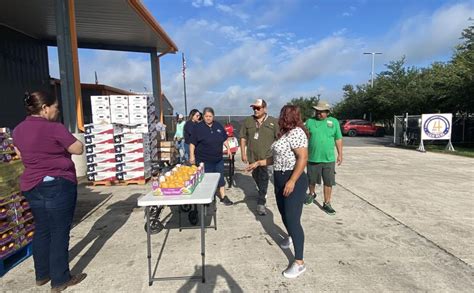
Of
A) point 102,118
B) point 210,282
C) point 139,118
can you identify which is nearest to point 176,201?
point 210,282

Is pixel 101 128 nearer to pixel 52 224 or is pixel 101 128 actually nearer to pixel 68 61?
pixel 68 61

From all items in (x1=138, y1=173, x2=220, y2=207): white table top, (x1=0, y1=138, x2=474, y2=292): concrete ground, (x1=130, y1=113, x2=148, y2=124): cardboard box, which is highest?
(x1=130, y1=113, x2=148, y2=124): cardboard box

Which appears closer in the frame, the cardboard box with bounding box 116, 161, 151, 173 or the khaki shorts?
the khaki shorts

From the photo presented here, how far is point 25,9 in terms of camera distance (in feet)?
34.1

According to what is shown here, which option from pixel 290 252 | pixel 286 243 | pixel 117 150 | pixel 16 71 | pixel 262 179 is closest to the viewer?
pixel 290 252

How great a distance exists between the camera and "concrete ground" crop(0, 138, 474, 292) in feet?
9.75

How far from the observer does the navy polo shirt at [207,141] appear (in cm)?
507

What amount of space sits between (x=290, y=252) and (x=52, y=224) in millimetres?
2474

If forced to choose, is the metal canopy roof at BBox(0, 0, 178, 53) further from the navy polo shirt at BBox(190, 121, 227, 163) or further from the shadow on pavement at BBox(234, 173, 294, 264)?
the shadow on pavement at BBox(234, 173, 294, 264)

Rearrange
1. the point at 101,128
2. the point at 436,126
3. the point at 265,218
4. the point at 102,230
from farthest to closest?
1. the point at 436,126
2. the point at 101,128
3. the point at 265,218
4. the point at 102,230

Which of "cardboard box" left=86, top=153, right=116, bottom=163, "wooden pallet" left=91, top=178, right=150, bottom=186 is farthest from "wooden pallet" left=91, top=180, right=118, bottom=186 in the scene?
"cardboard box" left=86, top=153, right=116, bottom=163

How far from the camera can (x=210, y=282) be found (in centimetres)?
300

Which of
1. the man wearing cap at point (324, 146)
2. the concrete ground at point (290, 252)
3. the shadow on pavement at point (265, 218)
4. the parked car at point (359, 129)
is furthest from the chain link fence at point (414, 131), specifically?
the man wearing cap at point (324, 146)

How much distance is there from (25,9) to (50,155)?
10.6 m
